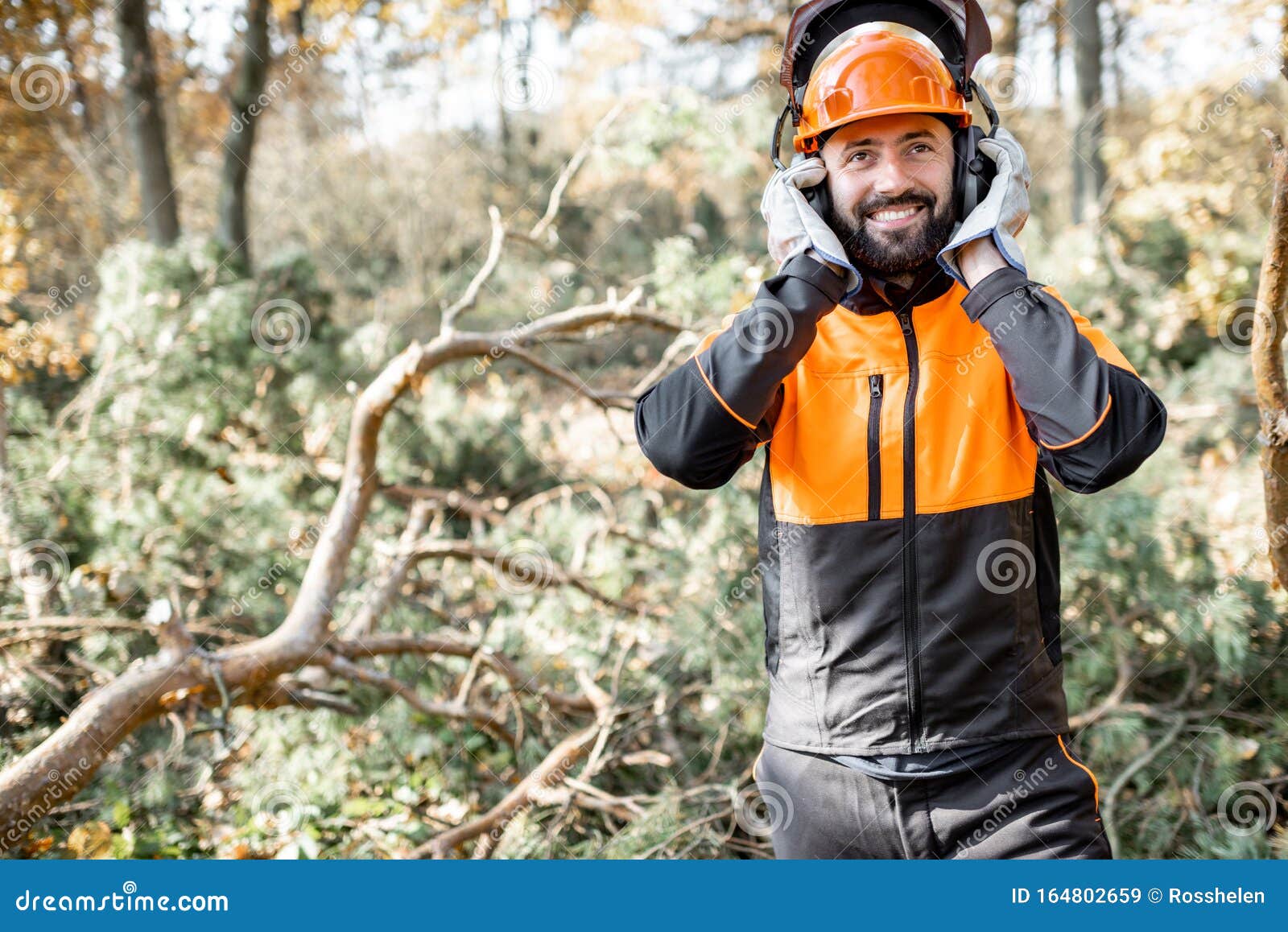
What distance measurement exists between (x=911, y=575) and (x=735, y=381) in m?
0.51

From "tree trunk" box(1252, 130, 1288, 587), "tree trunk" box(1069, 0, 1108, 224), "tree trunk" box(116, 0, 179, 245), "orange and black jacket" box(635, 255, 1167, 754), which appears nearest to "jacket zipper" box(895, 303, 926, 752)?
"orange and black jacket" box(635, 255, 1167, 754)

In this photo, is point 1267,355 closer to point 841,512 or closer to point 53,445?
point 841,512

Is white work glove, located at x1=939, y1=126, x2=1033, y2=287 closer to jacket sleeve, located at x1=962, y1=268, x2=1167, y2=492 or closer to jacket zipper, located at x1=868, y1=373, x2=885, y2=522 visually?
jacket sleeve, located at x1=962, y1=268, x2=1167, y2=492

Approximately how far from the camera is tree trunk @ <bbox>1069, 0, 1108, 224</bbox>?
29.3 ft

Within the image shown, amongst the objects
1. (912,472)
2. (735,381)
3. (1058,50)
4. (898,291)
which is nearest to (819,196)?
(898,291)

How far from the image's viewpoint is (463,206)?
1220cm

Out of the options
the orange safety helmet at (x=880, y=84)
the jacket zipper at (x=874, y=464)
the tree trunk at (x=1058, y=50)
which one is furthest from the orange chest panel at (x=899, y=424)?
the tree trunk at (x=1058, y=50)

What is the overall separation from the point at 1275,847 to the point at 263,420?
5232 mm

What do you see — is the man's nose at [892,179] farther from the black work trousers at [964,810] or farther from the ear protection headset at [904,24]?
the black work trousers at [964,810]

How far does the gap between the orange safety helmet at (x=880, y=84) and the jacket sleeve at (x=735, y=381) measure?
370 mm

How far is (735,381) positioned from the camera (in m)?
1.78

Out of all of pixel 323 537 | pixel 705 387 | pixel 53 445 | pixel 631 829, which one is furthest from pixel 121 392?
pixel 705 387

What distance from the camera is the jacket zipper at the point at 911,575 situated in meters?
1.81

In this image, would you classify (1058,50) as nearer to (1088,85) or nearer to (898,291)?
(1088,85)
